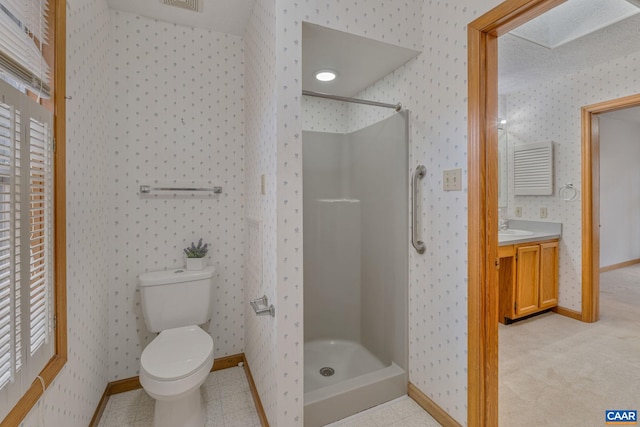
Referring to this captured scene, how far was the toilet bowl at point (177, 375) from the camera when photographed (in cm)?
138

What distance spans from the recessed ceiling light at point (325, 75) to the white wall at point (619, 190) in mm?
4186

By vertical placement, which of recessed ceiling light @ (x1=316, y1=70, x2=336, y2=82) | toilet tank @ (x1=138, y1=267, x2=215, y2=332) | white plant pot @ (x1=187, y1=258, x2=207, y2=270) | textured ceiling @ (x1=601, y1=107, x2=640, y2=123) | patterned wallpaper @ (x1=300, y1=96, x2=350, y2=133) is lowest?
toilet tank @ (x1=138, y1=267, x2=215, y2=332)

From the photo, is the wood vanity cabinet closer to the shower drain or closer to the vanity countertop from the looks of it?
the vanity countertop

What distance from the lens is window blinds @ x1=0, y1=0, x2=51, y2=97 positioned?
90cm

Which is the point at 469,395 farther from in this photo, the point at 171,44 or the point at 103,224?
the point at 171,44

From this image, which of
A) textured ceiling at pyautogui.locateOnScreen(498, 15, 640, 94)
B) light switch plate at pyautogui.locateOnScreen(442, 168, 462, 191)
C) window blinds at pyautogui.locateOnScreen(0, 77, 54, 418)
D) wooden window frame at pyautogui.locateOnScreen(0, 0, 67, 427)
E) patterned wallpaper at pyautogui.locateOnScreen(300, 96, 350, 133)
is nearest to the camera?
window blinds at pyautogui.locateOnScreen(0, 77, 54, 418)

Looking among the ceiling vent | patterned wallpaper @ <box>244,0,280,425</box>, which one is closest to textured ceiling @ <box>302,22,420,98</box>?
patterned wallpaper @ <box>244,0,280,425</box>


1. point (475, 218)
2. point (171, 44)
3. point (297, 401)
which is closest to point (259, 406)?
point (297, 401)

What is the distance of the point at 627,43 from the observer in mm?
2455

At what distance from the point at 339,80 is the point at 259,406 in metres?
2.30

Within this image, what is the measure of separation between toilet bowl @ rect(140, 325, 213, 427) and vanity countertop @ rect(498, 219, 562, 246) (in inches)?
105

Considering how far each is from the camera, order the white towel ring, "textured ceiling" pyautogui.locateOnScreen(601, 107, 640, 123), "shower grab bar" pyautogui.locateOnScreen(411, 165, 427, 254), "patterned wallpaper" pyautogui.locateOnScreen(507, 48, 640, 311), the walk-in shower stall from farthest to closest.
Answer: "textured ceiling" pyautogui.locateOnScreen(601, 107, 640, 123) < the white towel ring < "patterned wallpaper" pyautogui.locateOnScreen(507, 48, 640, 311) < the walk-in shower stall < "shower grab bar" pyautogui.locateOnScreen(411, 165, 427, 254)

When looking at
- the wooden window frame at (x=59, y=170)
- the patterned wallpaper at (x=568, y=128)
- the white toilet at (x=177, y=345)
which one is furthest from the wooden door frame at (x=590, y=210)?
the wooden window frame at (x=59, y=170)

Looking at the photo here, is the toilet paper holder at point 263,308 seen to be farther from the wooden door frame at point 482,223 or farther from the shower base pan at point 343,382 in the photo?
the wooden door frame at point 482,223
